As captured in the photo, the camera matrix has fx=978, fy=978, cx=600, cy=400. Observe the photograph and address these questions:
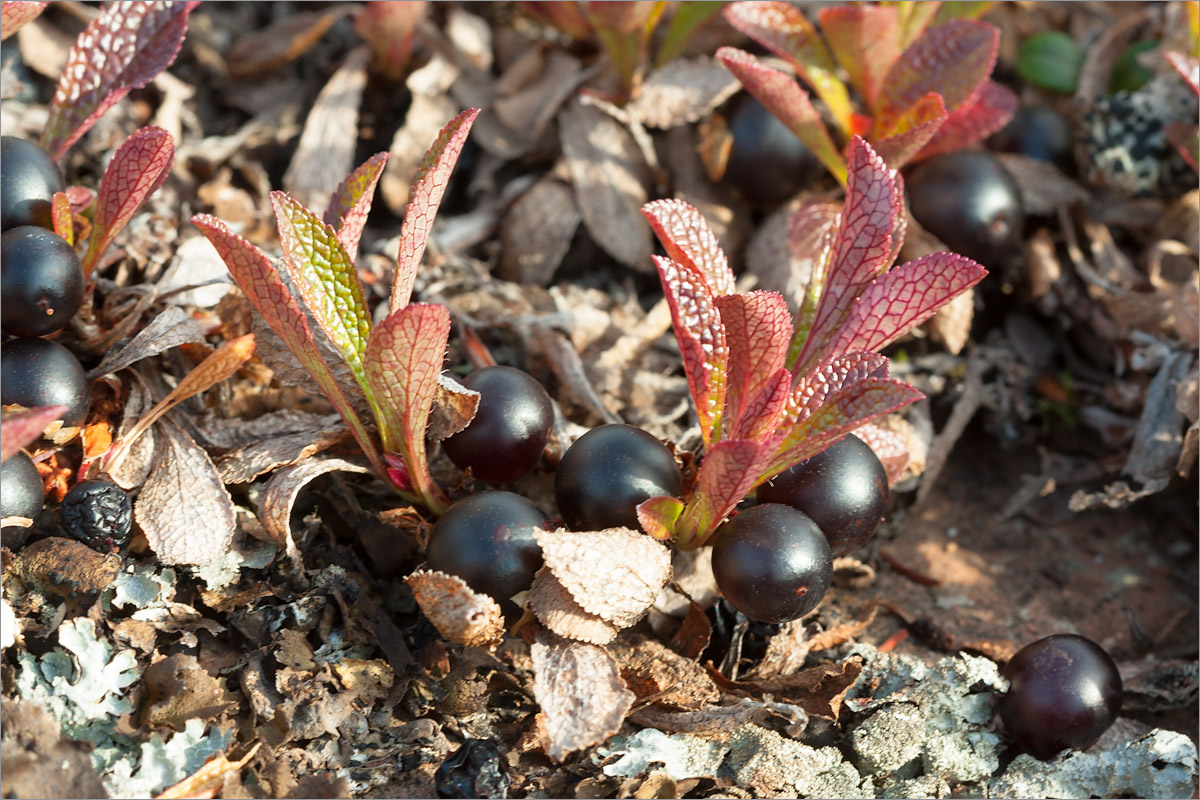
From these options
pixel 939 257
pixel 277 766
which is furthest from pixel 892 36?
pixel 277 766

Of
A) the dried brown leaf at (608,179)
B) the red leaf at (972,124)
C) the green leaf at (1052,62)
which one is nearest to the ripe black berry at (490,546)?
the dried brown leaf at (608,179)

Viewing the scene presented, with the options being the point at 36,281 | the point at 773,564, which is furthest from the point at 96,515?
the point at 773,564

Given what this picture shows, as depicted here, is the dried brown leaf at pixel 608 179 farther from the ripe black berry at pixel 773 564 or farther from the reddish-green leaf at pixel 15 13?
the reddish-green leaf at pixel 15 13

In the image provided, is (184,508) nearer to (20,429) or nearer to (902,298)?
(20,429)

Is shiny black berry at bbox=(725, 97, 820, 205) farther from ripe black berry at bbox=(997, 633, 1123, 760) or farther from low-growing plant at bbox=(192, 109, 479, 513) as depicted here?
ripe black berry at bbox=(997, 633, 1123, 760)

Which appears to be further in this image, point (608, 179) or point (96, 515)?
point (608, 179)
